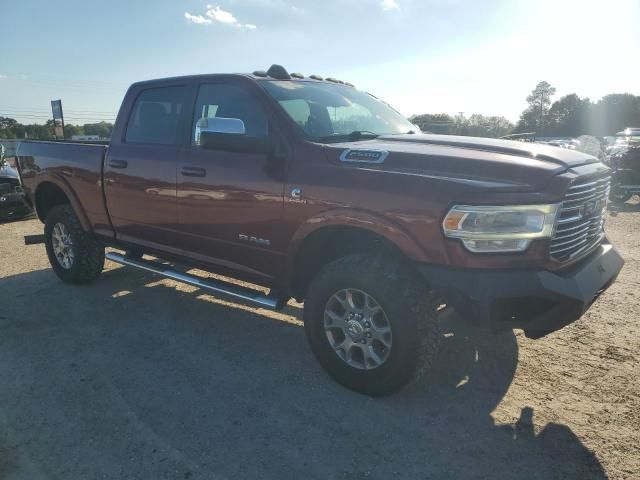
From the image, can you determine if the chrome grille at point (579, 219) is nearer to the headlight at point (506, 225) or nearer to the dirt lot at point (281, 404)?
the headlight at point (506, 225)

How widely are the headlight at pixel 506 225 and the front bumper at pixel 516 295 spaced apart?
0.15m

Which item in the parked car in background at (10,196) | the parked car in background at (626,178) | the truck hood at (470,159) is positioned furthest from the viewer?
the parked car in background at (626,178)

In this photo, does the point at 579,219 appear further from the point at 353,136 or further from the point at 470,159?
the point at 353,136

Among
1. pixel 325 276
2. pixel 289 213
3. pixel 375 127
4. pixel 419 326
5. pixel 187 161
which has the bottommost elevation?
pixel 419 326

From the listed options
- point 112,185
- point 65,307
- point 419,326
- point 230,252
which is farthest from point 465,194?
point 65,307

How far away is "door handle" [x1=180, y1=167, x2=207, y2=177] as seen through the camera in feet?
12.2

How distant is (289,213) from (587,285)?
1844 millimetres

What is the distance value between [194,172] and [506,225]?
7.81ft

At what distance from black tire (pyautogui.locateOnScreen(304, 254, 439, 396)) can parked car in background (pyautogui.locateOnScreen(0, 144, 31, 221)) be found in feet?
26.8

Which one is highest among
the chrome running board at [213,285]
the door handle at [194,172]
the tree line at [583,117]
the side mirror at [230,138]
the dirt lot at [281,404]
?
the tree line at [583,117]

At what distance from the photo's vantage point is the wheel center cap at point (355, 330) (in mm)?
3033

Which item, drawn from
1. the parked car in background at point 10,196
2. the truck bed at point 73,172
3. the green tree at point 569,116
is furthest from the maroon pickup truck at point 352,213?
the green tree at point 569,116

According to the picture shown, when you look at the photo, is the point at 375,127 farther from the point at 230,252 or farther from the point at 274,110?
the point at 230,252

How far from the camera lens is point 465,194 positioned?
100 inches
